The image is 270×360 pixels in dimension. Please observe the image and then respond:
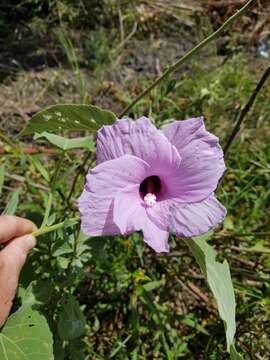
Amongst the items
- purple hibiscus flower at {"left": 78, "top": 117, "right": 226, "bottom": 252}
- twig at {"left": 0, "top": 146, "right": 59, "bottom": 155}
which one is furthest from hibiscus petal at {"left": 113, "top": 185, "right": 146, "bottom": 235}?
twig at {"left": 0, "top": 146, "right": 59, "bottom": 155}

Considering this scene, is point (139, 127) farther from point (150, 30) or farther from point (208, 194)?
point (150, 30)

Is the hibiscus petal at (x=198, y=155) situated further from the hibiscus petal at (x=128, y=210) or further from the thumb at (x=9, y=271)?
the thumb at (x=9, y=271)

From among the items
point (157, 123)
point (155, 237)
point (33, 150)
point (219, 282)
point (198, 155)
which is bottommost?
point (33, 150)

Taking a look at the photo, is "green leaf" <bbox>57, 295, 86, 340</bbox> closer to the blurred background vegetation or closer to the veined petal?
the blurred background vegetation

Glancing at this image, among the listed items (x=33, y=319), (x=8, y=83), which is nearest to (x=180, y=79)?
(x=8, y=83)

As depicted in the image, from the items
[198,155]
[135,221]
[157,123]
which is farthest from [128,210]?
[157,123]

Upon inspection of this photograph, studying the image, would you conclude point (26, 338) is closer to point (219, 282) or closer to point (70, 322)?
point (70, 322)

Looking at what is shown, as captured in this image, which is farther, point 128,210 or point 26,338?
point 26,338

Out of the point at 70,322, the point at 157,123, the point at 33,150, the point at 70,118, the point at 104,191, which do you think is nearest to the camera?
the point at 104,191
